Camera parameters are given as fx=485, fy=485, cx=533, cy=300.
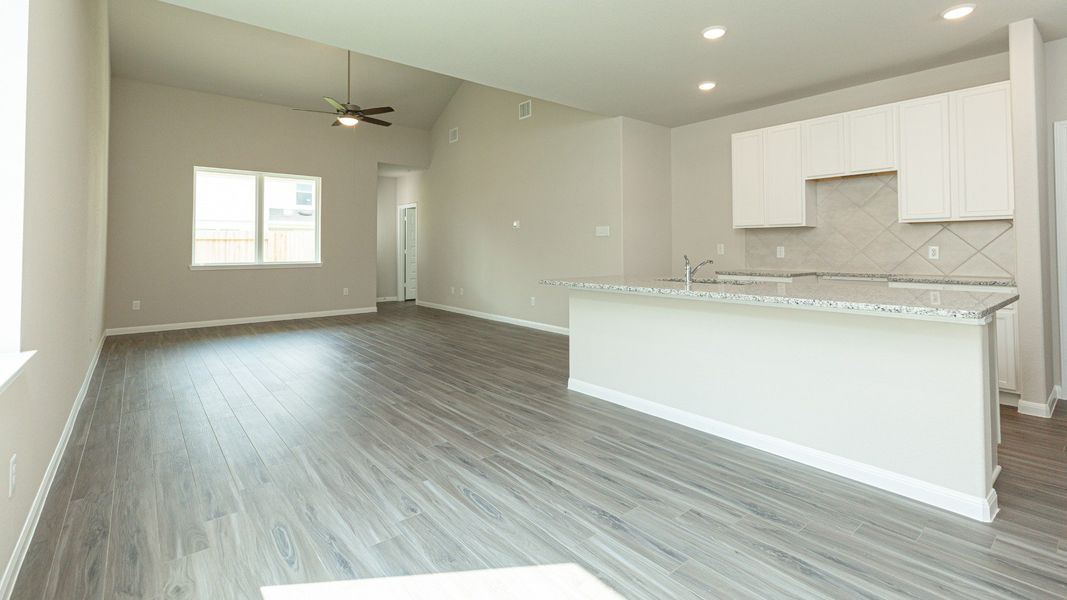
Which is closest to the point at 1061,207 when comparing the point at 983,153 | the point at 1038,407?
the point at 983,153

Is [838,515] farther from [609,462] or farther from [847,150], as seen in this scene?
[847,150]

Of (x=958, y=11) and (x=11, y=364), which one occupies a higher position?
(x=958, y=11)

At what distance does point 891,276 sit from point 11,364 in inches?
212

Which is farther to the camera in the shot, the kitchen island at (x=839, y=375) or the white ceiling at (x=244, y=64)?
the white ceiling at (x=244, y=64)

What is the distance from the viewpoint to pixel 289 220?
8.20 m

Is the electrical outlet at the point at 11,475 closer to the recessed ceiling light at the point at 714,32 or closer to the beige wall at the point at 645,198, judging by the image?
the recessed ceiling light at the point at 714,32

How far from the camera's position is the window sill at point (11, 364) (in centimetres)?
151

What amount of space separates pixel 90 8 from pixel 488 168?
5.11 m

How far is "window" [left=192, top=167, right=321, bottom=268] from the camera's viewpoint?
7445 mm

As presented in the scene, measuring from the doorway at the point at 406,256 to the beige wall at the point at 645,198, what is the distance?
6.10 metres

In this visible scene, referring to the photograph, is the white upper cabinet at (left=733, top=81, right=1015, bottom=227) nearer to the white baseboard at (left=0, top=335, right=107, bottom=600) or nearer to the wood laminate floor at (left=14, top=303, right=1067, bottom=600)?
the wood laminate floor at (left=14, top=303, right=1067, bottom=600)

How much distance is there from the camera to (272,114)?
7887 millimetres

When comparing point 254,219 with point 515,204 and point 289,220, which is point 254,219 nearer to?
point 289,220

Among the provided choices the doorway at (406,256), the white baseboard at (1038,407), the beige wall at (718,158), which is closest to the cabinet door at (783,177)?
the beige wall at (718,158)
